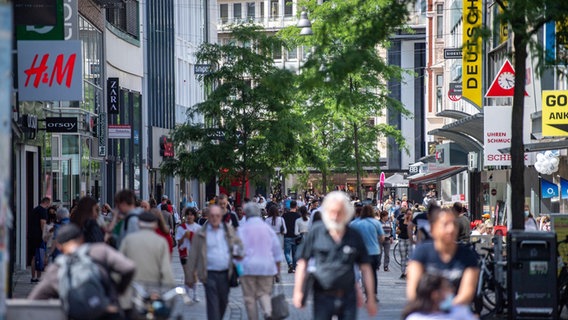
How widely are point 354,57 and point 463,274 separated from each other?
7445 millimetres

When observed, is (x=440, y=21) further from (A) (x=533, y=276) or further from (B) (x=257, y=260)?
(B) (x=257, y=260)

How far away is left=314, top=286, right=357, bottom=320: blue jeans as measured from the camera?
11977 mm

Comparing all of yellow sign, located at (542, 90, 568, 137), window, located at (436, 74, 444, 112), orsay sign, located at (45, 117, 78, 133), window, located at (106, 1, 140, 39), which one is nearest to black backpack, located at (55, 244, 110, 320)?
yellow sign, located at (542, 90, 568, 137)

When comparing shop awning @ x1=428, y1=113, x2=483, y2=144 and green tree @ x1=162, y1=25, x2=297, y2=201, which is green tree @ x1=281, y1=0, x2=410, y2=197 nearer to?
green tree @ x1=162, y1=25, x2=297, y2=201

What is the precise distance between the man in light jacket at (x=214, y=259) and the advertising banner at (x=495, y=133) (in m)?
11.3

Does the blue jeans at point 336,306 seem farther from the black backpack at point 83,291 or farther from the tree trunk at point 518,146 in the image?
the tree trunk at point 518,146

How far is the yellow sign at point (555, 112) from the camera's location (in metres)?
27.0

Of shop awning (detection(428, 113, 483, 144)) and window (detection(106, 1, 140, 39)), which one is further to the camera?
window (detection(106, 1, 140, 39))

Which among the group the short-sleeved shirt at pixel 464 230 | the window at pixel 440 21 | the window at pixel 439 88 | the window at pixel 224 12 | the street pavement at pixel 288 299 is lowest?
the street pavement at pixel 288 299

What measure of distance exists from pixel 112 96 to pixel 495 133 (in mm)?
24629

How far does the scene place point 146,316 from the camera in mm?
11141

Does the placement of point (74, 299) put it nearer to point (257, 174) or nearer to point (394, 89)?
point (257, 174)

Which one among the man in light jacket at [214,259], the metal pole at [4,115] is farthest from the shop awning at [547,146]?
the metal pole at [4,115]

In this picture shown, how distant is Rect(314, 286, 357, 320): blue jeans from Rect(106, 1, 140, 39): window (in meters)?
41.0
